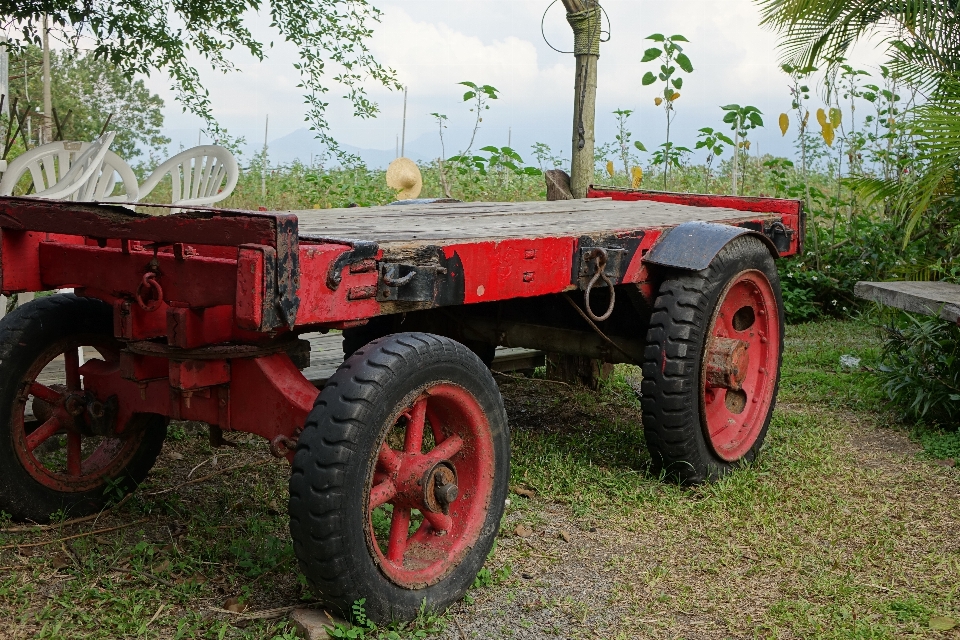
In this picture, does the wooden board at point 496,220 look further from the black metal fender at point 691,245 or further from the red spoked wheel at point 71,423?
the red spoked wheel at point 71,423

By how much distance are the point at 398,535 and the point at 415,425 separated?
1.00 ft

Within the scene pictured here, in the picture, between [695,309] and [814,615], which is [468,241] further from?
[814,615]

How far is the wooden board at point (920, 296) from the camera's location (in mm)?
4445

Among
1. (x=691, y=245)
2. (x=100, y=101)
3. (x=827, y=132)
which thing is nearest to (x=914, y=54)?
(x=827, y=132)

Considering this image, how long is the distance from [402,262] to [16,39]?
16.2ft

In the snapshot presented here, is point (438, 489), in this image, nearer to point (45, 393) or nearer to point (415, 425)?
point (415, 425)

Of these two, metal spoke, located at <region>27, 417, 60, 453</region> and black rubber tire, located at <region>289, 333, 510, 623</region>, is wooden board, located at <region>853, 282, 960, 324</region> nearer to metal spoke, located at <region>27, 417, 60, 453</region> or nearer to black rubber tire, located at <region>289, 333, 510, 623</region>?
black rubber tire, located at <region>289, 333, 510, 623</region>

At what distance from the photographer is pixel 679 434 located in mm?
3619

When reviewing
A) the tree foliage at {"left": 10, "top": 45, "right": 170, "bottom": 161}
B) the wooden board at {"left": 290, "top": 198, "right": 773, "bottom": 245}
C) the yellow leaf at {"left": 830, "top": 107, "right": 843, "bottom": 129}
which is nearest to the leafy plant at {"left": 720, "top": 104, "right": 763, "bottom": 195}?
the yellow leaf at {"left": 830, "top": 107, "right": 843, "bottom": 129}

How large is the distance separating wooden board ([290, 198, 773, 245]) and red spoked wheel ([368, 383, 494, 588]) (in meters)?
0.49

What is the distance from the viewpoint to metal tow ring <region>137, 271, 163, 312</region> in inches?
98.8

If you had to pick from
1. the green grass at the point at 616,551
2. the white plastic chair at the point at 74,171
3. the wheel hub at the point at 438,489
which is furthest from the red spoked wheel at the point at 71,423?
the white plastic chair at the point at 74,171

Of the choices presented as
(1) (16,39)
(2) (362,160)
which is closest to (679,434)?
(1) (16,39)

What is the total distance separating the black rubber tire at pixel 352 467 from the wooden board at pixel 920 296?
2865mm
